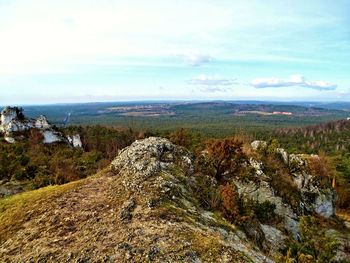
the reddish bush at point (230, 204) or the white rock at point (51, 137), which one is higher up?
the reddish bush at point (230, 204)

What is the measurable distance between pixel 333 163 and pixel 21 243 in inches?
1625

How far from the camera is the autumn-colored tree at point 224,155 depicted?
11297 mm

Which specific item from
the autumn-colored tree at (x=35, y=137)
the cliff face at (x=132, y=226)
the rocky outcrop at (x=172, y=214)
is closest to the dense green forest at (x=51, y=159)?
the autumn-colored tree at (x=35, y=137)

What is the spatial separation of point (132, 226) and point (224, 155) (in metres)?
7.57

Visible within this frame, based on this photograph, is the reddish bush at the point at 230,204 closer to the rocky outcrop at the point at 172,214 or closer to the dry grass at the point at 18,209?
the rocky outcrop at the point at 172,214

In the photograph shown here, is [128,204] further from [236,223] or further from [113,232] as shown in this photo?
[236,223]

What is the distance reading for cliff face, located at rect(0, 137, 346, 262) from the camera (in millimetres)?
4199

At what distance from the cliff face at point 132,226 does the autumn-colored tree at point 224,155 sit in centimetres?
310

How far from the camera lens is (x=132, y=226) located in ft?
16.4

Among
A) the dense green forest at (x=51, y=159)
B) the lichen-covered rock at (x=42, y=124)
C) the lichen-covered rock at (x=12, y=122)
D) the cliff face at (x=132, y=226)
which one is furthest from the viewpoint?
the lichen-covered rock at (x=42, y=124)

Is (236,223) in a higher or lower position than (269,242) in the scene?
higher

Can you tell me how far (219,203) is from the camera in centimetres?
767

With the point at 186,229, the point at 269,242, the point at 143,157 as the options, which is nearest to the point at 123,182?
the point at 143,157

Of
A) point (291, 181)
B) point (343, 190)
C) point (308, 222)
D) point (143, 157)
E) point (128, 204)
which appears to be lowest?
point (343, 190)
